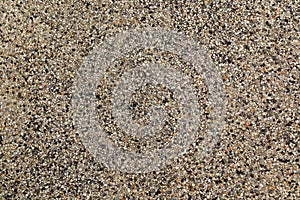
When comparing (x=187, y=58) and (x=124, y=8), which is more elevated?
(x=124, y=8)

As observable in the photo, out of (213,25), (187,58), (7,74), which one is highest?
(213,25)

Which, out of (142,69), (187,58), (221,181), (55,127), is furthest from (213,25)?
(55,127)

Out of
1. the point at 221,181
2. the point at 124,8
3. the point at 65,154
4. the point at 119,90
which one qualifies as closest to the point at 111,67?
the point at 119,90

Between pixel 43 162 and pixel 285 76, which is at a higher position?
pixel 285 76

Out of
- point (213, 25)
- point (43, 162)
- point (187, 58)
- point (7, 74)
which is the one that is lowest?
point (43, 162)

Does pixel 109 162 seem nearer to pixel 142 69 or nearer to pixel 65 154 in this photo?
pixel 65 154

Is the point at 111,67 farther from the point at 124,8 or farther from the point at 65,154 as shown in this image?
the point at 65,154
